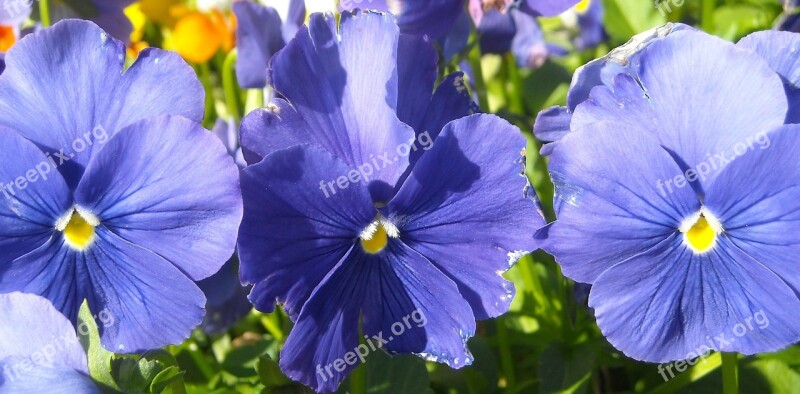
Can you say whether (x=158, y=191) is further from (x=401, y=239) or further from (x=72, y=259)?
(x=401, y=239)

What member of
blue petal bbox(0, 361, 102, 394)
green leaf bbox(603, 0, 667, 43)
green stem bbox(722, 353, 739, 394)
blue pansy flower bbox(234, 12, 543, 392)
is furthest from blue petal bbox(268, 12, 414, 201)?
green leaf bbox(603, 0, 667, 43)

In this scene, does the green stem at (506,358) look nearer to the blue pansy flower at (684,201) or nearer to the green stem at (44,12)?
the blue pansy flower at (684,201)

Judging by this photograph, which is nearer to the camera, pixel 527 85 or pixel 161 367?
pixel 161 367

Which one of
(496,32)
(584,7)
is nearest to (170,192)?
(496,32)

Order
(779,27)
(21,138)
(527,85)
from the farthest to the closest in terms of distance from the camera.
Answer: (527,85) → (779,27) → (21,138)

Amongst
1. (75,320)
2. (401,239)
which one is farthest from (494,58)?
(75,320)

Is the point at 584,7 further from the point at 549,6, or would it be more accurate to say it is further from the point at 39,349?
the point at 39,349

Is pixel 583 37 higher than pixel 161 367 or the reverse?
higher
